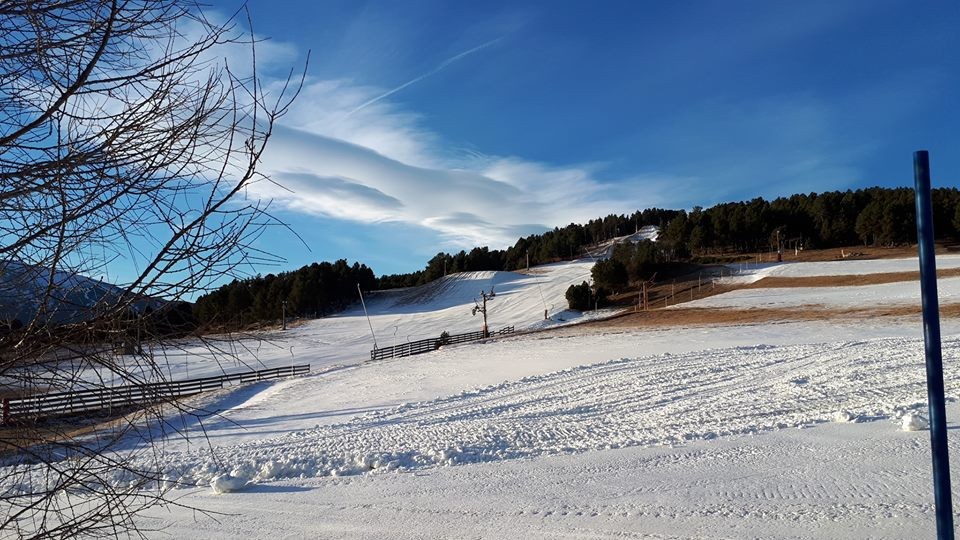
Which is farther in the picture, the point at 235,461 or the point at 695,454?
the point at 235,461

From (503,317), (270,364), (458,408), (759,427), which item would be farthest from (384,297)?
(759,427)

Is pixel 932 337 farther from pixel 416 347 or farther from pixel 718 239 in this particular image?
pixel 718 239

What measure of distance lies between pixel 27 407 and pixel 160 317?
0.60 metres

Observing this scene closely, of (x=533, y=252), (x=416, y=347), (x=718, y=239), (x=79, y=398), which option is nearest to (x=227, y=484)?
(x=79, y=398)

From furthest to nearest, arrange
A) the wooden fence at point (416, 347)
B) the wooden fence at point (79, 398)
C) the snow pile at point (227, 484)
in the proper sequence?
the wooden fence at point (416, 347)
the snow pile at point (227, 484)
the wooden fence at point (79, 398)

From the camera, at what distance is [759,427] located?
10.7 m

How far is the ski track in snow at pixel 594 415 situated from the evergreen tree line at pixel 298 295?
3277 mm

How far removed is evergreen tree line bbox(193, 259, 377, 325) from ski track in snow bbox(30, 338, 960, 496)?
328 centimetres

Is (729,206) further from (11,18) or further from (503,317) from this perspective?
(11,18)

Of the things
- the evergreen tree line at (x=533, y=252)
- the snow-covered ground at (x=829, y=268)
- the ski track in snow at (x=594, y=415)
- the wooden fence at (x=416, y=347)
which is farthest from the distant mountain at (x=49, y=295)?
the evergreen tree line at (x=533, y=252)

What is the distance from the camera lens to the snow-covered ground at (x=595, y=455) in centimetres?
671

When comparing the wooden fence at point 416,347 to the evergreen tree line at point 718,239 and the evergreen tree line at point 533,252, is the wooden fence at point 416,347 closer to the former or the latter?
the evergreen tree line at point 718,239

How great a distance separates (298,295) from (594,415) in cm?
6536

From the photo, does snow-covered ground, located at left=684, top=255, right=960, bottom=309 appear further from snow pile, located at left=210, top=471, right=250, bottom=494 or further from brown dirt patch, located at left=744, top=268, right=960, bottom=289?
snow pile, located at left=210, top=471, right=250, bottom=494
